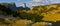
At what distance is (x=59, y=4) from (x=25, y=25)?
44.8 ft

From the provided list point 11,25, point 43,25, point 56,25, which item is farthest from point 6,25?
point 56,25

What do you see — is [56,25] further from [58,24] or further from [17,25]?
[17,25]

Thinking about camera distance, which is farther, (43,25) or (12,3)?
(12,3)

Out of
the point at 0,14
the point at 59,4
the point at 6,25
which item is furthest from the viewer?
the point at 59,4

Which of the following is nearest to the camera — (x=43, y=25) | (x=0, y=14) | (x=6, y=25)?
(x=6, y=25)

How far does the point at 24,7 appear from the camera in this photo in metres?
25.3

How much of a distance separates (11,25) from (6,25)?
36 centimetres

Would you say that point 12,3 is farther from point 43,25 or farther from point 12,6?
point 43,25

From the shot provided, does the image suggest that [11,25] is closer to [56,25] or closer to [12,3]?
[56,25]

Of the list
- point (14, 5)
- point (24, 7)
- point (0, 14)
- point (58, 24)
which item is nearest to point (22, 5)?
point (24, 7)

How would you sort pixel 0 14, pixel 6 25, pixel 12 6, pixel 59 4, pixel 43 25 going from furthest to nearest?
pixel 59 4 < pixel 12 6 < pixel 0 14 < pixel 43 25 < pixel 6 25

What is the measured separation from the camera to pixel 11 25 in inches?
447

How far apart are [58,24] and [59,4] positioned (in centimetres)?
1220

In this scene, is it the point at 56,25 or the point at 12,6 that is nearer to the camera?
the point at 56,25
